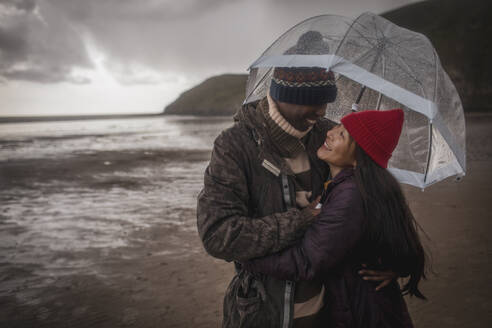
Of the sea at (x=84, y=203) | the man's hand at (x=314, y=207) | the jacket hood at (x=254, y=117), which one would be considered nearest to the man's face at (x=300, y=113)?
the jacket hood at (x=254, y=117)

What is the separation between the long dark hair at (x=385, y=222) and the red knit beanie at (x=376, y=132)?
52 mm

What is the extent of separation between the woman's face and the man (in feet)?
0.49

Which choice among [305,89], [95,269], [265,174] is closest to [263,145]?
[265,174]

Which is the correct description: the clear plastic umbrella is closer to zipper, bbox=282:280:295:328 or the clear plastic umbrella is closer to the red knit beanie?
the red knit beanie

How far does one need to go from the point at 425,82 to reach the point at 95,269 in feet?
18.2

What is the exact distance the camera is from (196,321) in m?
4.23

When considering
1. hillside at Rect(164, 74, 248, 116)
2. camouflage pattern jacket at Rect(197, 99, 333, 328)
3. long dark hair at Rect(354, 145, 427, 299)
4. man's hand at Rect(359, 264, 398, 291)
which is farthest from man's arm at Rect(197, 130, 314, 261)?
hillside at Rect(164, 74, 248, 116)

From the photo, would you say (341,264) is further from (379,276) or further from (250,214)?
(250,214)

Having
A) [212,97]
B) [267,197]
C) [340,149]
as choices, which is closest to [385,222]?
[340,149]

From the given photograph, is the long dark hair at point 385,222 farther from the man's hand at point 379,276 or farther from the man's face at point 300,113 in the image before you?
the man's face at point 300,113

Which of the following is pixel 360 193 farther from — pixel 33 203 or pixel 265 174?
pixel 33 203

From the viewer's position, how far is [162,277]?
17.5ft

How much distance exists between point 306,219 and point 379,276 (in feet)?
1.68

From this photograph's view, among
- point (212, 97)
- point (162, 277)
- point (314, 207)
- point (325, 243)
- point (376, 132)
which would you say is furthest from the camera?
point (212, 97)
